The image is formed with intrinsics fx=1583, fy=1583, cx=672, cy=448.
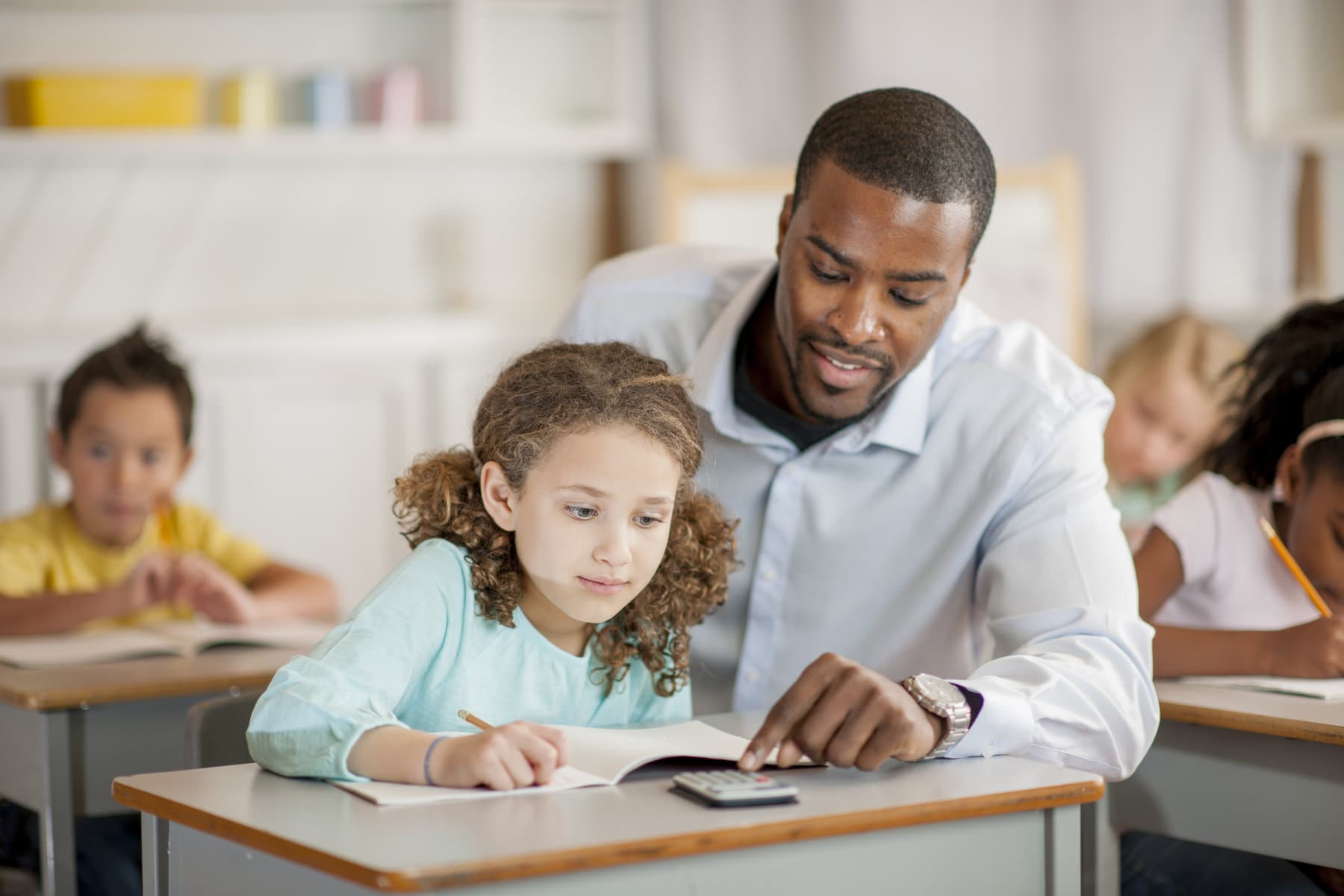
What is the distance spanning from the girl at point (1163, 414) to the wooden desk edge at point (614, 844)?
2.30 m

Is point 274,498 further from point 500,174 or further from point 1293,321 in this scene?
point 1293,321

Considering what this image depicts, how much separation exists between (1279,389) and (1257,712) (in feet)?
2.20

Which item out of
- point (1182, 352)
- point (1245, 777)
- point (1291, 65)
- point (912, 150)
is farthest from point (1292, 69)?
point (1245, 777)

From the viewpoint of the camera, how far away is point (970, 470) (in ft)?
5.88

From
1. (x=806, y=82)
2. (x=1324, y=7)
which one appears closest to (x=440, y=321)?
(x=806, y=82)

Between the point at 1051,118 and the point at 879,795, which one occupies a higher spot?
the point at 1051,118

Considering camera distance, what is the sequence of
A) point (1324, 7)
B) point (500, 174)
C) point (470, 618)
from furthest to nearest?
1. point (500, 174)
2. point (1324, 7)
3. point (470, 618)

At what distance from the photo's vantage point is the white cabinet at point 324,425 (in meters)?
3.94

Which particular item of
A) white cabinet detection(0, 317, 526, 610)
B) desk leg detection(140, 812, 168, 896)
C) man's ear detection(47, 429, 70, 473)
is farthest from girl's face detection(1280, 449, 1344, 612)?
white cabinet detection(0, 317, 526, 610)

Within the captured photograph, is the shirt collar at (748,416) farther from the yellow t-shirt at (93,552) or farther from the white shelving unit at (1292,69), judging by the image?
the white shelving unit at (1292,69)

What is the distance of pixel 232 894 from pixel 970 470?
96cm

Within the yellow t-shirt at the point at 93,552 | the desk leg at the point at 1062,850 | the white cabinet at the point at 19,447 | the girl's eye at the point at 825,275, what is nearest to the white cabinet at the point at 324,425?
the white cabinet at the point at 19,447

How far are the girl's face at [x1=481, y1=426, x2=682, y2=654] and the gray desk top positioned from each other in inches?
24.3

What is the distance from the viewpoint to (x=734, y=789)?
3.84 ft
